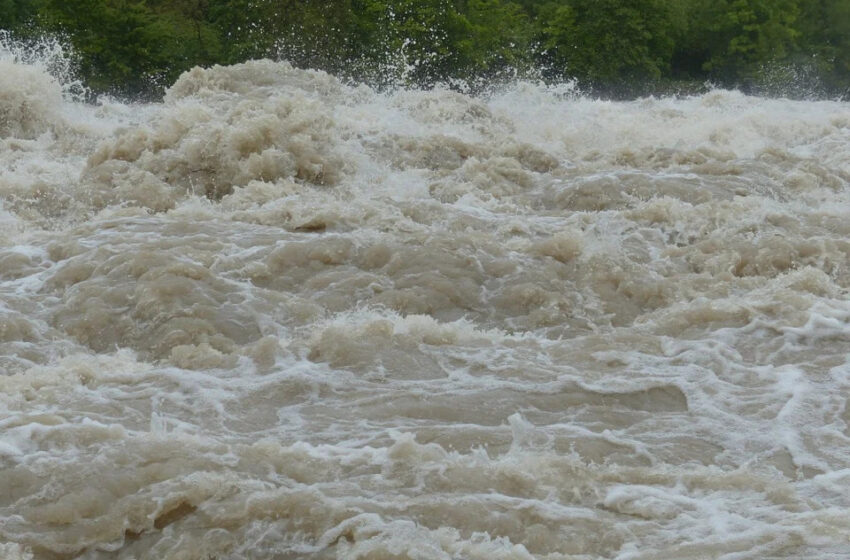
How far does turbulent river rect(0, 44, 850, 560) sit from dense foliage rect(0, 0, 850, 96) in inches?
398

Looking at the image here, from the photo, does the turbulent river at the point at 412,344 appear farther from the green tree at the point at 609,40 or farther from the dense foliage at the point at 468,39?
the green tree at the point at 609,40

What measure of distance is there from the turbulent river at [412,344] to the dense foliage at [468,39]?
1011cm

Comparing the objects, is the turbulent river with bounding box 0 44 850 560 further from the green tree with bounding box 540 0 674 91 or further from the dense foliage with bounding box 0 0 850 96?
the green tree with bounding box 540 0 674 91

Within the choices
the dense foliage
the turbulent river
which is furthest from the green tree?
the turbulent river

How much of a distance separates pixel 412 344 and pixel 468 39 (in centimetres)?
1817

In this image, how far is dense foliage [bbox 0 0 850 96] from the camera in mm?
21969

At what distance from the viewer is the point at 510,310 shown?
734 centimetres

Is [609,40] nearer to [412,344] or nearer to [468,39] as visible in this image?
[468,39]

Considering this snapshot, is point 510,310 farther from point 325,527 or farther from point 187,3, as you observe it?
point 187,3

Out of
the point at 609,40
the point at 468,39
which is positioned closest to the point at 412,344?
the point at 468,39

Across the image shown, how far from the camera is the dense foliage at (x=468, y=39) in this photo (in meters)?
22.0

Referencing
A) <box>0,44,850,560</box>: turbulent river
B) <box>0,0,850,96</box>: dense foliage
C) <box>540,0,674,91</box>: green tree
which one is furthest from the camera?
<box>540,0,674,91</box>: green tree

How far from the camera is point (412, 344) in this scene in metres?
6.40

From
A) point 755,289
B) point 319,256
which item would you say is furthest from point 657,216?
point 319,256
